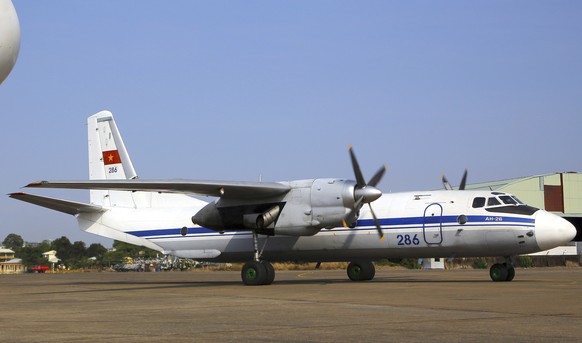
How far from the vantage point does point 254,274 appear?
2502 centimetres

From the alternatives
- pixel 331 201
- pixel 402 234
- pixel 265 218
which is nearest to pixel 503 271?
pixel 402 234

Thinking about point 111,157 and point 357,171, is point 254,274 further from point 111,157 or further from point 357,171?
point 111,157

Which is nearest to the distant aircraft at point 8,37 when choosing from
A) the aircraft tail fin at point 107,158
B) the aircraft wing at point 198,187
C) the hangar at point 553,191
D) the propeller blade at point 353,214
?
the aircraft wing at point 198,187

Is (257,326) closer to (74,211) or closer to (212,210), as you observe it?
(212,210)

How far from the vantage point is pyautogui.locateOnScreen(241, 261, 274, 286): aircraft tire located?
24.9m

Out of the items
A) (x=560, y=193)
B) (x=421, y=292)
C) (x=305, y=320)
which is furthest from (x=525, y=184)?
(x=305, y=320)

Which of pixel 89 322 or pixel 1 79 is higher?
pixel 1 79

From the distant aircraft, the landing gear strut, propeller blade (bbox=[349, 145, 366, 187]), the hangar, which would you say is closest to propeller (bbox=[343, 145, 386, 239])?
propeller blade (bbox=[349, 145, 366, 187])

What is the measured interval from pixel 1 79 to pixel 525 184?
65853mm

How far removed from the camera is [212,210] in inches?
1023

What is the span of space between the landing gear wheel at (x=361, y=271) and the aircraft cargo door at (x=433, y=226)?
157 inches

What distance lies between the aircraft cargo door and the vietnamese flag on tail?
14930 mm

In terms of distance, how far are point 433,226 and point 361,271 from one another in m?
4.63

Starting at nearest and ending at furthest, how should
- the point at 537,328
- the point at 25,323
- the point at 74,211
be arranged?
the point at 537,328, the point at 25,323, the point at 74,211
